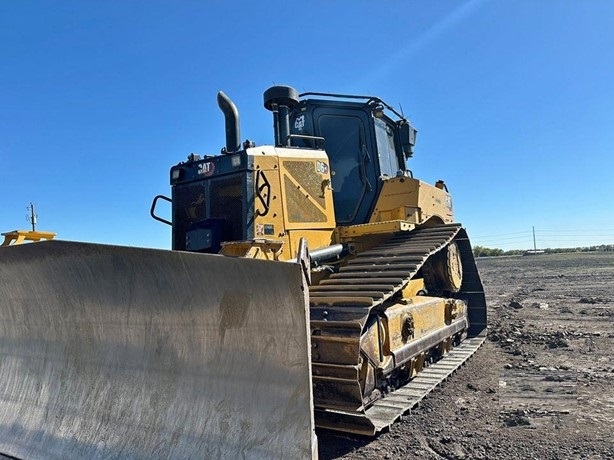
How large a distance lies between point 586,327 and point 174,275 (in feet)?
25.3

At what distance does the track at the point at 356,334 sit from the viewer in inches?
138

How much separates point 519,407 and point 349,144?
3.51 meters

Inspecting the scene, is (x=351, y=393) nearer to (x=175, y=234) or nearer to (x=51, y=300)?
(x=51, y=300)

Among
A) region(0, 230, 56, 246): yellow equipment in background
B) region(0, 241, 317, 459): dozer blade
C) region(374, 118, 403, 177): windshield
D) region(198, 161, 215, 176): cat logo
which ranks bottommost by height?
region(0, 241, 317, 459): dozer blade

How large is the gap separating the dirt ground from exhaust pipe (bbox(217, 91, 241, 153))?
307 centimetres

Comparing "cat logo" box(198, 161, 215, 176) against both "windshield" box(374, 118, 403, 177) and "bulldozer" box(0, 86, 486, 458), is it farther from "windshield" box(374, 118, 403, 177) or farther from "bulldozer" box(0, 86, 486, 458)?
"windshield" box(374, 118, 403, 177)

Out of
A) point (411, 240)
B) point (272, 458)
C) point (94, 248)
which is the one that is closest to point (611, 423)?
point (411, 240)

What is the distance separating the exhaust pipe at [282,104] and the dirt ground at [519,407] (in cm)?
314

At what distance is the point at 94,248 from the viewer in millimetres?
3166

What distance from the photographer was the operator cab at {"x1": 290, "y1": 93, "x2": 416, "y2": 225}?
6.14 m

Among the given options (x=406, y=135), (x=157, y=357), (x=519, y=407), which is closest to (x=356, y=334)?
(x=157, y=357)

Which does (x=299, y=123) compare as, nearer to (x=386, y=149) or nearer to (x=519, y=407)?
(x=386, y=149)

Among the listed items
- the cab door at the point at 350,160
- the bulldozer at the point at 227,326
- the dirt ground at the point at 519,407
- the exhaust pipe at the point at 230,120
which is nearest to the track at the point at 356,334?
the bulldozer at the point at 227,326

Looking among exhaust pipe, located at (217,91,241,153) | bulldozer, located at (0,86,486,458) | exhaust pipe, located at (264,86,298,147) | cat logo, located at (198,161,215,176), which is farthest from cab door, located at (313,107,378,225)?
cat logo, located at (198,161,215,176)
